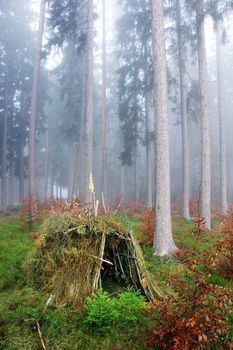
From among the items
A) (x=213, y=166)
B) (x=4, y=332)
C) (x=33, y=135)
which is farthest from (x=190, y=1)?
(x=213, y=166)

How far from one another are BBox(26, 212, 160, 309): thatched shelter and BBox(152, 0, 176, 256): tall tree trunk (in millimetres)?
2709

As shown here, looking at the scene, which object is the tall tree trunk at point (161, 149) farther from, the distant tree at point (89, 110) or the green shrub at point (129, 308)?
the distant tree at point (89, 110)

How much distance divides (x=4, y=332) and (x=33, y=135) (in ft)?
37.7

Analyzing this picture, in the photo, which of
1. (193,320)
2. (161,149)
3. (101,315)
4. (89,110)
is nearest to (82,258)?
(101,315)

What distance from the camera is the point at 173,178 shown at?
35.7 m

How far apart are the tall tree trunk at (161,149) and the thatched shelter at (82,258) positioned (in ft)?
8.89

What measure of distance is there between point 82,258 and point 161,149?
4.74 m

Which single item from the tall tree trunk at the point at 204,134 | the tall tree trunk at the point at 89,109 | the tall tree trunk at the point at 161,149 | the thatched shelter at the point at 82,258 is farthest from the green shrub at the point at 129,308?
the tall tree trunk at the point at 89,109

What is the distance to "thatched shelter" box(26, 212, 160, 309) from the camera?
6299 mm

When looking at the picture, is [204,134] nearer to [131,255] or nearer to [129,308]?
[131,255]

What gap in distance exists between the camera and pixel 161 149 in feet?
32.6

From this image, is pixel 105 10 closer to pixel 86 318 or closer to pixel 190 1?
pixel 190 1

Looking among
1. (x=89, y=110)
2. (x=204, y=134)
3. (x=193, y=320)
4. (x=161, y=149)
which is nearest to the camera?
(x=193, y=320)

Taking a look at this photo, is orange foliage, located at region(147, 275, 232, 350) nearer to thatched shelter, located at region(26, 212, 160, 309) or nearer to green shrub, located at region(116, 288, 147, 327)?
green shrub, located at region(116, 288, 147, 327)
